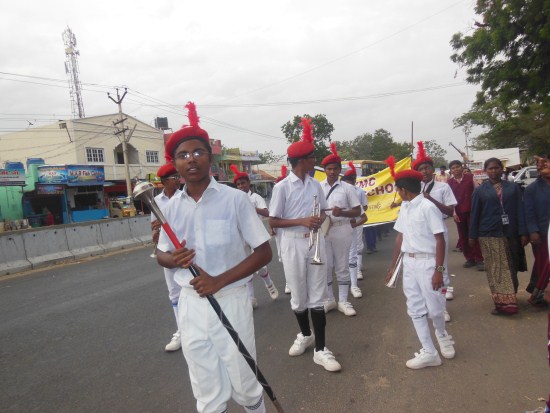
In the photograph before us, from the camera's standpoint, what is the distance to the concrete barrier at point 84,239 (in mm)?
12258

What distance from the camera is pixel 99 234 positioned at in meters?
13.4

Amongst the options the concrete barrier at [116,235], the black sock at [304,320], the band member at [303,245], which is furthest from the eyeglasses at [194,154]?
the concrete barrier at [116,235]

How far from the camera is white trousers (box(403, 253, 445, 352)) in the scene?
3.55 metres

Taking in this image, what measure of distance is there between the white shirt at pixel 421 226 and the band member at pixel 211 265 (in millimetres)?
1897

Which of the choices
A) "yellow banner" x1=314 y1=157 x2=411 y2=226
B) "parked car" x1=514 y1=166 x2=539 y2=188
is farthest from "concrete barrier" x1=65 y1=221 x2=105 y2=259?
"parked car" x1=514 y1=166 x2=539 y2=188

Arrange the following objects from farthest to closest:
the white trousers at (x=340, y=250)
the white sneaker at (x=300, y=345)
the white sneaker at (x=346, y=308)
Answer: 1. the white trousers at (x=340, y=250)
2. the white sneaker at (x=346, y=308)
3. the white sneaker at (x=300, y=345)

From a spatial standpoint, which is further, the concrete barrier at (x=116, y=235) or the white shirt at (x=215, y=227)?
the concrete barrier at (x=116, y=235)

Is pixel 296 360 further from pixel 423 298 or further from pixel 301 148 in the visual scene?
pixel 301 148

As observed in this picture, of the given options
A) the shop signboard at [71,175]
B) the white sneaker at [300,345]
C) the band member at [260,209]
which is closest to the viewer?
the white sneaker at [300,345]

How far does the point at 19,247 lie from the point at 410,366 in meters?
11.0

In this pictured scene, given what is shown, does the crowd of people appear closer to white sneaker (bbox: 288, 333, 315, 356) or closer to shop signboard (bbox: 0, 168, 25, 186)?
white sneaker (bbox: 288, 333, 315, 356)

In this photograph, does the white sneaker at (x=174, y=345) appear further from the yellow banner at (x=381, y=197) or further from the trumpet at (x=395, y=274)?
the yellow banner at (x=381, y=197)

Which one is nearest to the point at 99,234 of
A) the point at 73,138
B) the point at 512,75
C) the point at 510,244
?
the point at 510,244

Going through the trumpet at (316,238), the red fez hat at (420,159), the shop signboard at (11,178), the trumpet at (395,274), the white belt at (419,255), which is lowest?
the trumpet at (395,274)
